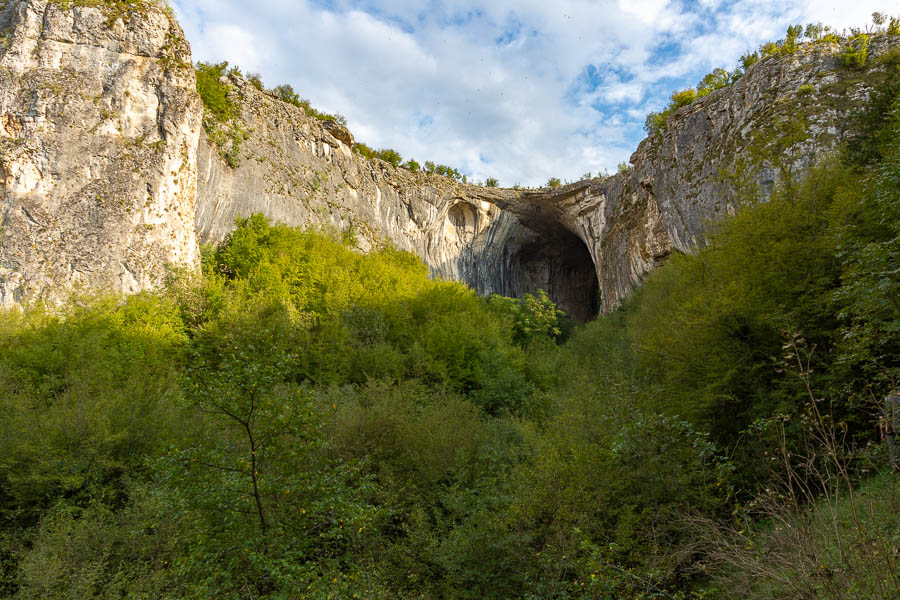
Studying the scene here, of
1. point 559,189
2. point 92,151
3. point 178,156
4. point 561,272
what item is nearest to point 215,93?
point 178,156

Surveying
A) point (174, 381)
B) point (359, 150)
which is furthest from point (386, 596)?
point (359, 150)

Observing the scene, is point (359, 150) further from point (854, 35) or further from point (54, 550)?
point (54, 550)

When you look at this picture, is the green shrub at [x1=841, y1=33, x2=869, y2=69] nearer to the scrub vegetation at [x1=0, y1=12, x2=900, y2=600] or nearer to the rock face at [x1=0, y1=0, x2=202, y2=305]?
the scrub vegetation at [x1=0, y1=12, x2=900, y2=600]

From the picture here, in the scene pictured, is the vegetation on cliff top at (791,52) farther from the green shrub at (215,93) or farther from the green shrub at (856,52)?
the green shrub at (215,93)

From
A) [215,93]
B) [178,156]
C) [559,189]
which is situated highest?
[215,93]

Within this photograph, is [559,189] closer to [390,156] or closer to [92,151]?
[390,156]

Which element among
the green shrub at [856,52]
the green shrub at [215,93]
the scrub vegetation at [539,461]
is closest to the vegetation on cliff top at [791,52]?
the green shrub at [856,52]

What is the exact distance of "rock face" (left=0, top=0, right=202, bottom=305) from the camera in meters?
16.3

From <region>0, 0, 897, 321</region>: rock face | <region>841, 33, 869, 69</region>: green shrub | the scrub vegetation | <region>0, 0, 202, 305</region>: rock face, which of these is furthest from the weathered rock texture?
the scrub vegetation

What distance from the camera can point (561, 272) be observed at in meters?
45.3

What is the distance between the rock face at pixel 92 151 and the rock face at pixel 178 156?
2.1 inches

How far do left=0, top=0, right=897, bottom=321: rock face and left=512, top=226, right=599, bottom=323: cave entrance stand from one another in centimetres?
1325

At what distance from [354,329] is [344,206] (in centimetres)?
1133

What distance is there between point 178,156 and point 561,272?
34.9m
